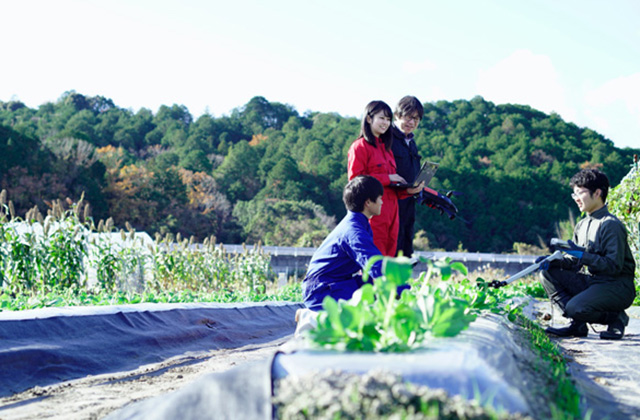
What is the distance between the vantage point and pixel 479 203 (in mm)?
38469

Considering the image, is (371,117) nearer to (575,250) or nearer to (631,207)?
(575,250)

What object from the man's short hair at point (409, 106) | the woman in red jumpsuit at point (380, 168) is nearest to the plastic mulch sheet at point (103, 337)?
the woman in red jumpsuit at point (380, 168)

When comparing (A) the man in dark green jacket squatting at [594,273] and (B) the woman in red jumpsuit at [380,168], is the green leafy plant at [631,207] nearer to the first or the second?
(A) the man in dark green jacket squatting at [594,273]

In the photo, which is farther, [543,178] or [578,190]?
[543,178]

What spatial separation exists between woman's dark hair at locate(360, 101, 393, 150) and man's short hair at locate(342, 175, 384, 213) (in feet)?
3.81

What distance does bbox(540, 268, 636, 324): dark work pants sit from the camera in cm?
417

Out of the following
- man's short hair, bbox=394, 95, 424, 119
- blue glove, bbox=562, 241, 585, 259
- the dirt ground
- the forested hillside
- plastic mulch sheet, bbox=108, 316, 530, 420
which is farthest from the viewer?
the forested hillside

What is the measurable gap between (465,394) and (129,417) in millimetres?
1184

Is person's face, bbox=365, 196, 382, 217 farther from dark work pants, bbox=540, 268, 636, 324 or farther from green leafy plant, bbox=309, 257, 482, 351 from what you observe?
dark work pants, bbox=540, 268, 636, 324

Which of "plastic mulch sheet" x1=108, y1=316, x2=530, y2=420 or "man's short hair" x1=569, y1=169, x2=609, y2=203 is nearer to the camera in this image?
"plastic mulch sheet" x1=108, y1=316, x2=530, y2=420

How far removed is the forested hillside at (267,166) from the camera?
27.3 m

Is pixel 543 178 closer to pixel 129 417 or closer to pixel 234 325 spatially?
pixel 234 325

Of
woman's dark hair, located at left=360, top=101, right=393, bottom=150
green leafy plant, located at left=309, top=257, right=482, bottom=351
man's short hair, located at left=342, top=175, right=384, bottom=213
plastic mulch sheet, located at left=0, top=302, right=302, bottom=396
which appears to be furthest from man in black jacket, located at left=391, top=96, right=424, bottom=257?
green leafy plant, located at left=309, top=257, right=482, bottom=351

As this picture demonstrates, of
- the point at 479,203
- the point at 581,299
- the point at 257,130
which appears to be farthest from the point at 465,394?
the point at 257,130
